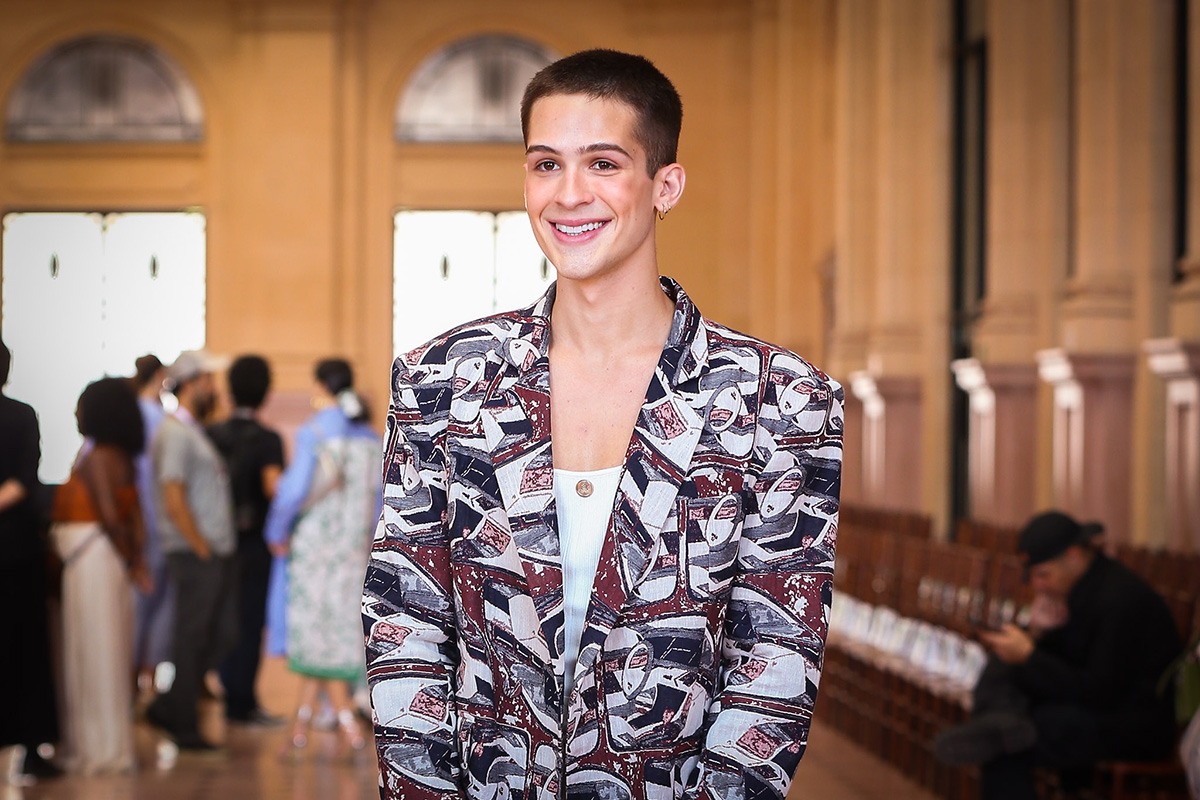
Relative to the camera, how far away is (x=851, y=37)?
16438 millimetres

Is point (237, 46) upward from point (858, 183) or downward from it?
upward

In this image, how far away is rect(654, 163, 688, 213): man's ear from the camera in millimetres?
2268

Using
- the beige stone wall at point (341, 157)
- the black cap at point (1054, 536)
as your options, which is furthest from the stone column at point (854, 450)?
the black cap at point (1054, 536)

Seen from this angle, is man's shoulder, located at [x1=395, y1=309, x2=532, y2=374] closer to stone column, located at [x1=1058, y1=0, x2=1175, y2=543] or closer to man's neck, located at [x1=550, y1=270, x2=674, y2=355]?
man's neck, located at [x1=550, y1=270, x2=674, y2=355]

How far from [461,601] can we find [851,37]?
14963mm

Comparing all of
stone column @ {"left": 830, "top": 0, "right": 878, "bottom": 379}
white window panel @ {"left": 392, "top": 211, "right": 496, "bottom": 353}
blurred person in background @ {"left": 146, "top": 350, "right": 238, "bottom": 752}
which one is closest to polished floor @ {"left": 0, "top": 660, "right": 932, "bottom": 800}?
blurred person in background @ {"left": 146, "top": 350, "right": 238, "bottom": 752}

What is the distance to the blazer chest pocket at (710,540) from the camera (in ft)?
6.98

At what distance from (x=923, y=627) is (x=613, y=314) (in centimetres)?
602

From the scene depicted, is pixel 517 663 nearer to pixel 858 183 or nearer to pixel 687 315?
pixel 687 315

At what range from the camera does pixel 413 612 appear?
219 cm

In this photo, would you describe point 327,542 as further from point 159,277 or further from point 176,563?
point 159,277

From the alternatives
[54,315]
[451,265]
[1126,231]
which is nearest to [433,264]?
[451,265]

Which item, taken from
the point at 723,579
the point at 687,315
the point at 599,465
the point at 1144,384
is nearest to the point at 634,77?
the point at 687,315

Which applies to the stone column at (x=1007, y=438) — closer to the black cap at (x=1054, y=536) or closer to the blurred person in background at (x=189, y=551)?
the blurred person in background at (x=189, y=551)
